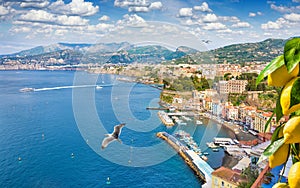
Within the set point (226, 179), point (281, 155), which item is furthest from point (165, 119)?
point (281, 155)

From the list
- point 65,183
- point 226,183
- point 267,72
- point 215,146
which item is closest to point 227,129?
point 215,146

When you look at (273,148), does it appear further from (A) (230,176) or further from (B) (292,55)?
(A) (230,176)

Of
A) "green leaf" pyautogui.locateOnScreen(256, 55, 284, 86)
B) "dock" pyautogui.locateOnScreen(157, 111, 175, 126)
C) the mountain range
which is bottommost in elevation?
"dock" pyautogui.locateOnScreen(157, 111, 175, 126)

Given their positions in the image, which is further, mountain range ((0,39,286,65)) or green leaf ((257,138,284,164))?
mountain range ((0,39,286,65))

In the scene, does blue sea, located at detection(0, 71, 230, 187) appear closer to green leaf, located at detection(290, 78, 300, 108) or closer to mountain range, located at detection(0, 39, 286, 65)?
mountain range, located at detection(0, 39, 286, 65)

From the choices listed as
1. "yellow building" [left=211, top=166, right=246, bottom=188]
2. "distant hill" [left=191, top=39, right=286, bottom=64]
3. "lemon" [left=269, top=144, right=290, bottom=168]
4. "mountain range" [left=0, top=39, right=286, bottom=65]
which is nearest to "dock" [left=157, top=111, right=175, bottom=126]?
"mountain range" [left=0, top=39, right=286, bottom=65]

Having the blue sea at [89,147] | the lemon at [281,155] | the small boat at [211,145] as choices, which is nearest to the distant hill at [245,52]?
the blue sea at [89,147]
